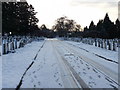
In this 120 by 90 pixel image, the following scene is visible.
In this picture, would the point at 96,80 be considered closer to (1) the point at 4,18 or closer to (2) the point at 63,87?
(2) the point at 63,87

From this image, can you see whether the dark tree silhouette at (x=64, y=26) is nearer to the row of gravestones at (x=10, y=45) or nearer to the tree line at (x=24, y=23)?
the tree line at (x=24, y=23)

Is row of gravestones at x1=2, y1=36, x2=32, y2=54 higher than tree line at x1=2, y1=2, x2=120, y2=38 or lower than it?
lower

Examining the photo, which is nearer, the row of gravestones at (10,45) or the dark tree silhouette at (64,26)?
the row of gravestones at (10,45)

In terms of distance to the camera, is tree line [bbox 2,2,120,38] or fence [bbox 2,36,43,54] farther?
tree line [bbox 2,2,120,38]

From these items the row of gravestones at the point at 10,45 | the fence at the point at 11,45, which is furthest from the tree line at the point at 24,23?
the row of gravestones at the point at 10,45

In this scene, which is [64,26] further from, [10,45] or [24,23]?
[10,45]

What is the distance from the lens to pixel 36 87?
9.88 m

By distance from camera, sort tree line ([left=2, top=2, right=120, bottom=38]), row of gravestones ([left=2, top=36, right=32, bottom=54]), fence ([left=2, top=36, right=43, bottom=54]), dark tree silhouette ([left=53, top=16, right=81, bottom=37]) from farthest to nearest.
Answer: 1. dark tree silhouette ([left=53, top=16, right=81, bottom=37])
2. tree line ([left=2, top=2, right=120, bottom=38])
3. fence ([left=2, top=36, right=43, bottom=54])
4. row of gravestones ([left=2, top=36, right=32, bottom=54])

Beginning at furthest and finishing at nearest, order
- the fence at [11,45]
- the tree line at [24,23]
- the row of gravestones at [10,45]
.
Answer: the tree line at [24,23], the fence at [11,45], the row of gravestones at [10,45]

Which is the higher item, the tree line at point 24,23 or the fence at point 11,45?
the tree line at point 24,23

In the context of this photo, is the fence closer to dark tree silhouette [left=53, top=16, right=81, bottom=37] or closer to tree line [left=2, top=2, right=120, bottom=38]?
tree line [left=2, top=2, right=120, bottom=38]

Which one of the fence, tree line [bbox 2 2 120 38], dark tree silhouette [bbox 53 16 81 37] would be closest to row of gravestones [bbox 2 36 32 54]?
the fence

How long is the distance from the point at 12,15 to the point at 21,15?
1126 centimetres

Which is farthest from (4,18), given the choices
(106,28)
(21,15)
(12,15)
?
(106,28)
